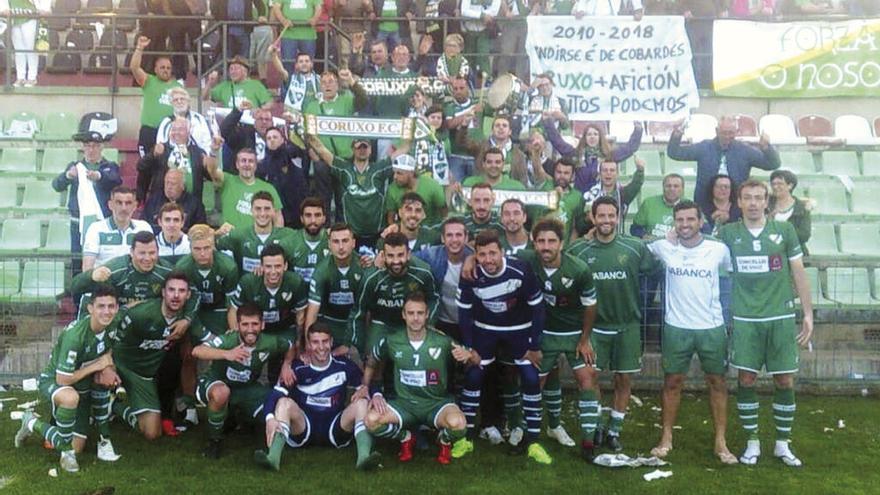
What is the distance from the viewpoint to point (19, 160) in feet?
48.1

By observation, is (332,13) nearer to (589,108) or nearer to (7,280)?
(589,108)

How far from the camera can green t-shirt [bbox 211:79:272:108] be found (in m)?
12.8

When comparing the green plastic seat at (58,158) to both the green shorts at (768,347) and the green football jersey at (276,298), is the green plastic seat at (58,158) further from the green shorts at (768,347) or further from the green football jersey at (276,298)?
the green shorts at (768,347)

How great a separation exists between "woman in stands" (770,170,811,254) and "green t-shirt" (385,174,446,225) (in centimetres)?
321

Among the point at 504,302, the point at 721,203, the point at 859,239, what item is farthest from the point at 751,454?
the point at 859,239

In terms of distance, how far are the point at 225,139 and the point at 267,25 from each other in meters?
3.09

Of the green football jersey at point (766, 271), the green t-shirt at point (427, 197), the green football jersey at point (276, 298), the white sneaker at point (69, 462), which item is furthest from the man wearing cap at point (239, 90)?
the green football jersey at point (766, 271)

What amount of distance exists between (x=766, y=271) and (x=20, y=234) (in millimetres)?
8926

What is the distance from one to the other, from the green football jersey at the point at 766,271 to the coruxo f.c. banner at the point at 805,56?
22.6ft

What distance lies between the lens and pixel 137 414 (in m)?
9.19

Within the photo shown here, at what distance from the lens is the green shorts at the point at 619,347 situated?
8.91 m

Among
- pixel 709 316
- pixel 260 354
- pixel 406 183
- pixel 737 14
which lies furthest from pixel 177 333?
pixel 737 14

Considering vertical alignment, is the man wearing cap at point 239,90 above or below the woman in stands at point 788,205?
above

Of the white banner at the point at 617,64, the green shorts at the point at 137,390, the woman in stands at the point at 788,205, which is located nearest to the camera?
the green shorts at the point at 137,390
